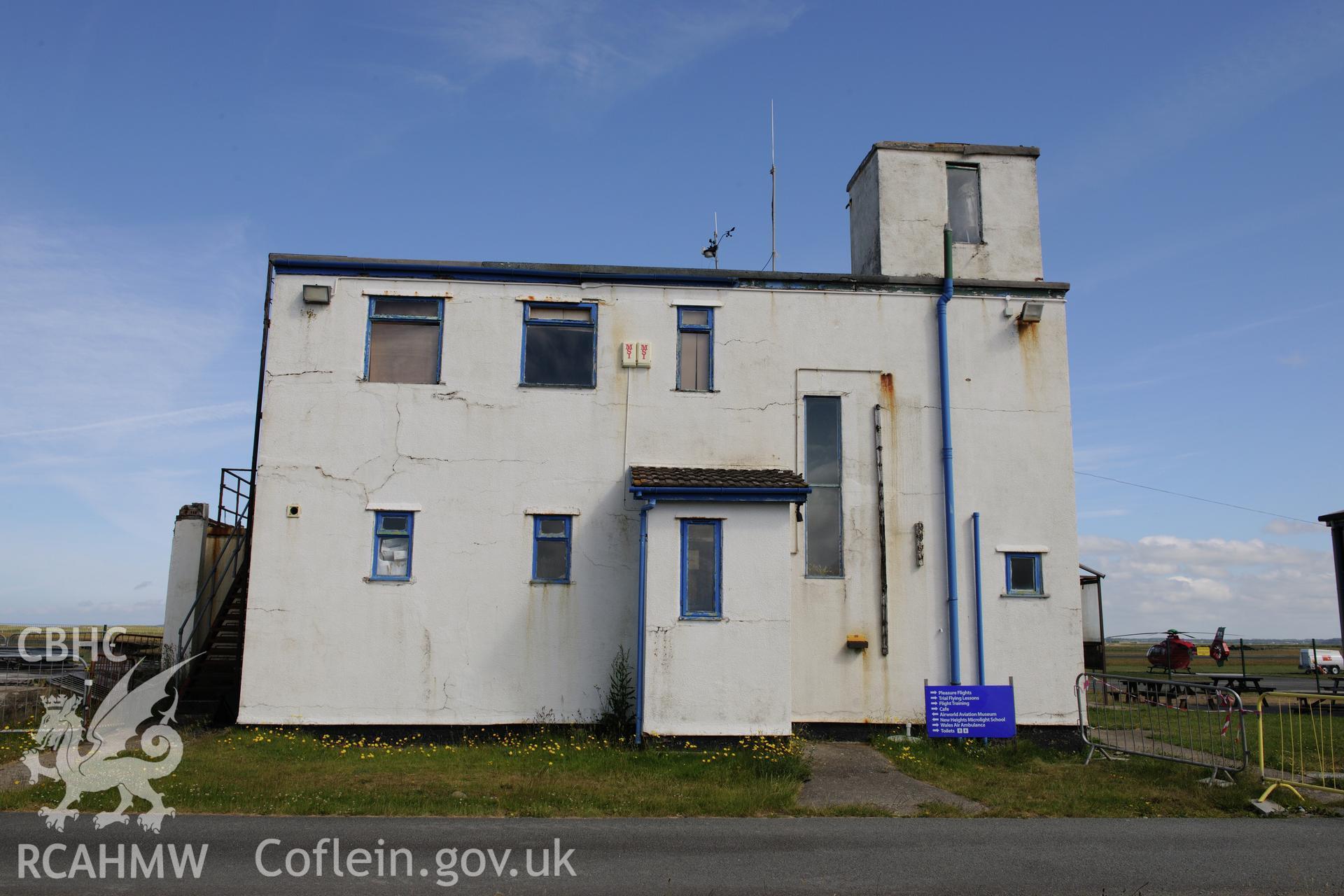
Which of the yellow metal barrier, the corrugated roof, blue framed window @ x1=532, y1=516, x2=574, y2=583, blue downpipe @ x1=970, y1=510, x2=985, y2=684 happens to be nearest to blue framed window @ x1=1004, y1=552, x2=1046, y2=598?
blue downpipe @ x1=970, y1=510, x2=985, y2=684

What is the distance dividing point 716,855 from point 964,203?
12.5 m

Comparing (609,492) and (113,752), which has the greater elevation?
(609,492)

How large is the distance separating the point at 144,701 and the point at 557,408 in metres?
8.52

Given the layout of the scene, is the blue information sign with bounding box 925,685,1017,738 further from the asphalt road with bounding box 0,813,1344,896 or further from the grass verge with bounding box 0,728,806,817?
the asphalt road with bounding box 0,813,1344,896

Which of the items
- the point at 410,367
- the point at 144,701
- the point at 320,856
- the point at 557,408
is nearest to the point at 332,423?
the point at 410,367

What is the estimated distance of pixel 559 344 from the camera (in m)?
15.5

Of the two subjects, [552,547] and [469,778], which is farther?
[552,547]

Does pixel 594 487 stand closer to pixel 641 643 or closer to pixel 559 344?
pixel 559 344

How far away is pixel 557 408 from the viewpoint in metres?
15.1

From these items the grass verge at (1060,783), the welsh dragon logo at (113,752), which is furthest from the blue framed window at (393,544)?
the grass verge at (1060,783)

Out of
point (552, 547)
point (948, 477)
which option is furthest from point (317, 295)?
point (948, 477)

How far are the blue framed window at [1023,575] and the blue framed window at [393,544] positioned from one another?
30.5 ft

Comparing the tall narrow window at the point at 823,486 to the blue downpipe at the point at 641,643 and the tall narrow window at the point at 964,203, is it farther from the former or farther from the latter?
the tall narrow window at the point at 964,203

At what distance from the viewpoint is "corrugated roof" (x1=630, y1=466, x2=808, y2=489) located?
44.8 feet
